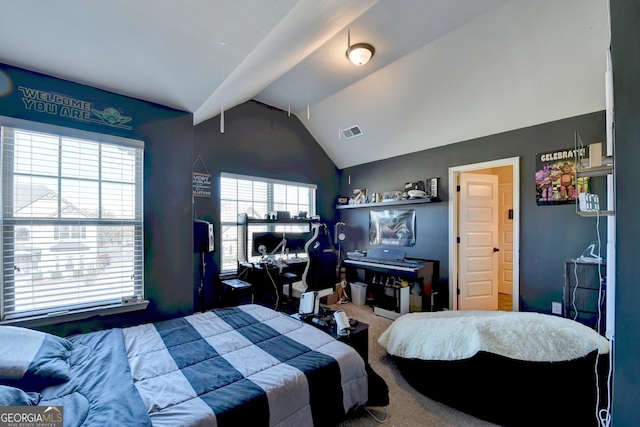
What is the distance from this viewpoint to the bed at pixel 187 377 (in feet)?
3.68

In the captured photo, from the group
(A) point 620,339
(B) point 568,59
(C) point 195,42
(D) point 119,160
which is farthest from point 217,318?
(B) point 568,59

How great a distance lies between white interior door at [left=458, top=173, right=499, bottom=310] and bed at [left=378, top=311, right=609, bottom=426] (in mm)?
1802

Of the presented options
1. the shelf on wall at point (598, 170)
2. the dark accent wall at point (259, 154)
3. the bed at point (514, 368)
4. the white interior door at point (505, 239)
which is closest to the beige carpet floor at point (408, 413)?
the bed at point (514, 368)

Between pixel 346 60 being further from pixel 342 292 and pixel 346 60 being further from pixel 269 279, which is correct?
pixel 342 292

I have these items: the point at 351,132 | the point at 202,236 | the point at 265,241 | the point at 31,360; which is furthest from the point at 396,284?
the point at 31,360

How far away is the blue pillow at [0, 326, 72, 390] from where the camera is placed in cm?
122

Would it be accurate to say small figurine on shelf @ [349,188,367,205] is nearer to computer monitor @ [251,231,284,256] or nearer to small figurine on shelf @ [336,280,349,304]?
small figurine on shelf @ [336,280,349,304]

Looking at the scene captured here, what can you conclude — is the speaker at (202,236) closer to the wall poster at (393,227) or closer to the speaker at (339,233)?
the speaker at (339,233)

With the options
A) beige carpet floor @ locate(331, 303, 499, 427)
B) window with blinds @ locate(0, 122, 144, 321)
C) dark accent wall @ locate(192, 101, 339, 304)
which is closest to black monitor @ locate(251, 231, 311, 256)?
dark accent wall @ locate(192, 101, 339, 304)

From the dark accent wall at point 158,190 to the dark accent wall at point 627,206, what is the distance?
2.97 meters

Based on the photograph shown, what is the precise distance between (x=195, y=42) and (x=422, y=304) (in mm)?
3832

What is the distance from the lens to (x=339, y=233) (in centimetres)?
503

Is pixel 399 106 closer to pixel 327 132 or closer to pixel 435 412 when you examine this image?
pixel 327 132

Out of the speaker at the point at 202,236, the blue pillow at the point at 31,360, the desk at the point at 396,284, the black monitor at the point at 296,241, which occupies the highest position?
the speaker at the point at 202,236
